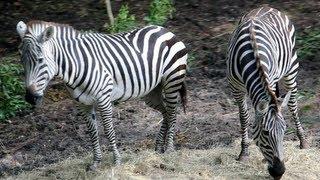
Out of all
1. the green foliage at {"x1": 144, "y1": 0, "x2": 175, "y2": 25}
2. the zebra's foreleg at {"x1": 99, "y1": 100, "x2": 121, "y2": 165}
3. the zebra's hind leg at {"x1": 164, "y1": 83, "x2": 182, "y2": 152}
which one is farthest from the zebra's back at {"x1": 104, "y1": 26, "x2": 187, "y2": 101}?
the green foliage at {"x1": 144, "y1": 0, "x2": 175, "y2": 25}

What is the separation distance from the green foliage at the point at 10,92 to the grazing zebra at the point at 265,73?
4327 mm

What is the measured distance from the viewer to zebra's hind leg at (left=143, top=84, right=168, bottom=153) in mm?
9164

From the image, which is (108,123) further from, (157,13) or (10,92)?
(157,13)

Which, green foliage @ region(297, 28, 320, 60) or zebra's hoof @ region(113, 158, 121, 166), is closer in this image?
zebra's hoof @ region(113, 158, 121, 166)

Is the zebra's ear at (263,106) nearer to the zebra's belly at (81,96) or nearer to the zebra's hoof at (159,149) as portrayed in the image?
the zebra's belly at (81,96)

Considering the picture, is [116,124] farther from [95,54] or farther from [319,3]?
[319,3]

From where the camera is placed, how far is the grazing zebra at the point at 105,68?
7.68m

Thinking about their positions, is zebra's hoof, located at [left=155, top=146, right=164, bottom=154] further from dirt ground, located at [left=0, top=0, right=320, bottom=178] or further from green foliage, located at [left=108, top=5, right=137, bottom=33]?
green foliage, located at [left=108, top=5, right=137, bottom=33]

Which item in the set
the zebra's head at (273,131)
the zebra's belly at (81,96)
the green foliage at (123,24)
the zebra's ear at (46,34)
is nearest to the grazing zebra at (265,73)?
the zebra's head at (273,131)

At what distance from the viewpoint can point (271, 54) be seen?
26.2ft

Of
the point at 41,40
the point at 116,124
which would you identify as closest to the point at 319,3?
the point at 116,124

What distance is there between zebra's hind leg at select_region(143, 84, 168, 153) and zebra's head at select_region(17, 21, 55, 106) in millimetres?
2009

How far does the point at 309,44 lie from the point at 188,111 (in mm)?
3209

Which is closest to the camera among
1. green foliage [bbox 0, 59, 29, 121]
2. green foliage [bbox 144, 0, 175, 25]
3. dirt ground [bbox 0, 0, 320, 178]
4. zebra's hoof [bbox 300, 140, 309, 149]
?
zebra's hoof [bbox 300, 140, 309, 149]
